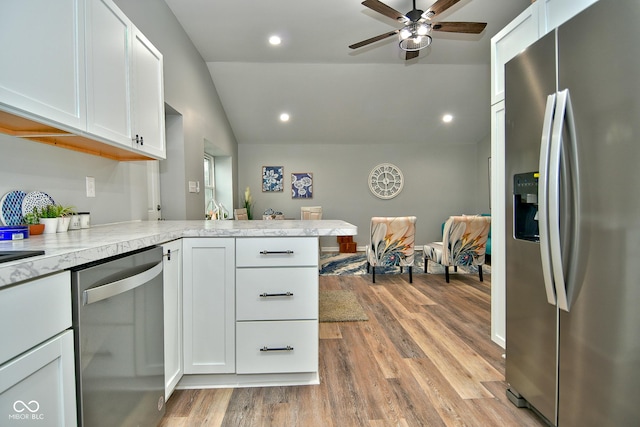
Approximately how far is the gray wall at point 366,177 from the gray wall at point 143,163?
7.45ft

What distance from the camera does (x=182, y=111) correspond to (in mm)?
2936

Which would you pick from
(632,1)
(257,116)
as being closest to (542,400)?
(632,1)

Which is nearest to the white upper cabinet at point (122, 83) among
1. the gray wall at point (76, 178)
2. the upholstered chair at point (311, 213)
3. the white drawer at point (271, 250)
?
the gray wall at point (76, 178)

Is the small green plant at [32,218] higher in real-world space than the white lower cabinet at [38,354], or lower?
higher

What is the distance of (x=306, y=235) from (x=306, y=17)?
2.69 meters

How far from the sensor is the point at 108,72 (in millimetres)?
1460

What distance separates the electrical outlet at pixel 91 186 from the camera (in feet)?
5.91

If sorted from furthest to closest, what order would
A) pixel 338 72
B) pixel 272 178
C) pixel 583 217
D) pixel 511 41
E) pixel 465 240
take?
1. pixel 272 178
2. pixel 338 72
3. pixel 465 240
4. pixel 511 41
5. pixel 583 217

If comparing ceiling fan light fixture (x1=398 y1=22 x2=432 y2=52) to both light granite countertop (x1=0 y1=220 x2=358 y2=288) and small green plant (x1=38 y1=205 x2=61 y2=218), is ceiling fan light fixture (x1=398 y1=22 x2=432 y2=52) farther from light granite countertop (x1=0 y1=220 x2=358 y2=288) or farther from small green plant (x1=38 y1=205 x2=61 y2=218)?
small green plant (x1=38 y1=205 x2=61 y2=218)

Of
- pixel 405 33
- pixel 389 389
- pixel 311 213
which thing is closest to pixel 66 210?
pixel 389 389

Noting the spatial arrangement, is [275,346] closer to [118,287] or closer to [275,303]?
[275,303]

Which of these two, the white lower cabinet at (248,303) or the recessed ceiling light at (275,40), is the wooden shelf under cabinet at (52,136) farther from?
the recessed ceiling light at (275,40)

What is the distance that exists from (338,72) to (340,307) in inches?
134

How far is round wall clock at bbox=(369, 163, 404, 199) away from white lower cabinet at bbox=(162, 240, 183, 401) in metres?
5.44
